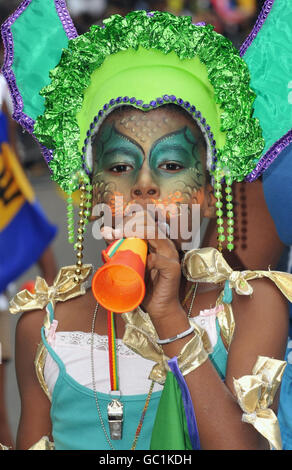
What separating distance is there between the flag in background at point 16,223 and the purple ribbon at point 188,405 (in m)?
2.04

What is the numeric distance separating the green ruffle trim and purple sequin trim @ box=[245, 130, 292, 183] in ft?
0.08

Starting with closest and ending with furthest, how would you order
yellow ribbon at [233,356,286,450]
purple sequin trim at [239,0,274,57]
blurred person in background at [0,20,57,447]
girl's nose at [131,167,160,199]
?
1. yellow ribbon at [233,356,286,450]
2. girl's nose at [131,167,160,199]
3. purple sequin trim at [239,0,274,57]
4. blurred person in background at [0,20,57,447]

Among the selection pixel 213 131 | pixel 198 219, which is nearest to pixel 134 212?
pixel 198 219

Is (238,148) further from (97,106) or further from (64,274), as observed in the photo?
(64,274)

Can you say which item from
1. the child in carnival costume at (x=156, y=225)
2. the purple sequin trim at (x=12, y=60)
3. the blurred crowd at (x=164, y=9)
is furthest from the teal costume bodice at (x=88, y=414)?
the blurred crowd at (x=164, y=9)

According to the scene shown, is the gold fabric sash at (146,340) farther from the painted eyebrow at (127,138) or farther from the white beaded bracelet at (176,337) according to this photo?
the painted eyebrow at (127,138)

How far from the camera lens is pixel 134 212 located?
1.86 metres

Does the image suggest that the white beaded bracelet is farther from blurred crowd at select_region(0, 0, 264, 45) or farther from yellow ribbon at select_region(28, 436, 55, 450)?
blurred crowd at select_region(0, 0, 264, 45)

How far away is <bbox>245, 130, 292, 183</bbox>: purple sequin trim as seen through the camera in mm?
2010

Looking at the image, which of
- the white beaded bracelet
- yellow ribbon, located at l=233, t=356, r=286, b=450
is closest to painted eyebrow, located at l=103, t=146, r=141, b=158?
the white beaded bracelet

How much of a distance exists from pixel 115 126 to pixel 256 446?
85 cm

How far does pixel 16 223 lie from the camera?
3844mm

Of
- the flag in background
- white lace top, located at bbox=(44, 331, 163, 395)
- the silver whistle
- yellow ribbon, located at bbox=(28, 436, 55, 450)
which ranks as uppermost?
the flag in background

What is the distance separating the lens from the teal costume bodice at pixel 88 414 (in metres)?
1.97
